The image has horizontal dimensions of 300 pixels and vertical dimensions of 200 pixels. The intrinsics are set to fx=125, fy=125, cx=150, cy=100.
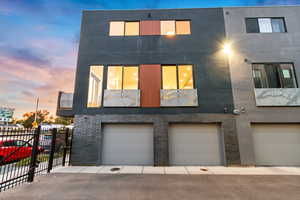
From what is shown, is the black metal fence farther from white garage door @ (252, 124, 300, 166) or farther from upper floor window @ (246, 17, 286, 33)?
upper floor window @ (246, 17, 286, 33)

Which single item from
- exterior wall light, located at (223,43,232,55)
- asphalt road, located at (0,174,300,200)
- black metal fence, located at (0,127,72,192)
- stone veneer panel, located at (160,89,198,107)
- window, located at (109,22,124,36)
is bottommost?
asphalt road, located at (0,174,300,200)

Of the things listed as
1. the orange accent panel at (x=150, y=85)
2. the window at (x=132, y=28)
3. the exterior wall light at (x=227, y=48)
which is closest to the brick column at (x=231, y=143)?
the orange accent panel at (x=150, y=85)

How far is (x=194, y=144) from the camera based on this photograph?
7098mm

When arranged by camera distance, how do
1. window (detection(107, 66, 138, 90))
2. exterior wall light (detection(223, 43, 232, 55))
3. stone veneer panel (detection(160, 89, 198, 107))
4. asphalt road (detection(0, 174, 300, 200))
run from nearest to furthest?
asphalt road (detection(0, 174, 300, 200)), stone veneer panel (detection(160, 89, 198, 107)), window (detection(107, 66, 138, 90)), exterior wall light (detection(223, 43, 232, 55))

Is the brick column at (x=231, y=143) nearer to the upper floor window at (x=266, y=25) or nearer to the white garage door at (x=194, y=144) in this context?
the white garage door at (x=194, y=144)

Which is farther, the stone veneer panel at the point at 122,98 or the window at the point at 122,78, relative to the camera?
the window at the point at 122,78

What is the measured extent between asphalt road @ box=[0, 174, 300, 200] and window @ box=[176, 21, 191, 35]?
8.30 meters

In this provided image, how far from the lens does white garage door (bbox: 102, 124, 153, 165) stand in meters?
7.03

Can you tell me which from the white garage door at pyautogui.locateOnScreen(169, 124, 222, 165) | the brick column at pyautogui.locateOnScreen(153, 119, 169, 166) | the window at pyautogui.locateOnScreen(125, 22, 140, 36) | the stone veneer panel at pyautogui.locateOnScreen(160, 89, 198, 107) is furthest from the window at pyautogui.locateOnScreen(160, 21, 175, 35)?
the white garage door at pyautogui.locateOnScreen(169, 124, 222, 165)

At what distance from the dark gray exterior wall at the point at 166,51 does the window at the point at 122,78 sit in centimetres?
44

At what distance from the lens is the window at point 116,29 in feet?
27.3

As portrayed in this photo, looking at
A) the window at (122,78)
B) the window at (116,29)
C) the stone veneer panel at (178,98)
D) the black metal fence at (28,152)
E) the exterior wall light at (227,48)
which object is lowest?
the black metal fence at (28,152)

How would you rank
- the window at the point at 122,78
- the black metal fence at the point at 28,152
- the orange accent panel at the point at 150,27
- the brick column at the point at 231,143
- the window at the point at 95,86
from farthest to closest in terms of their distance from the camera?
the orange accent panel at the point at 150,27
the window at the point at 122,78
the window at the point at 95,86
the brick column at the point at 231,143
the black metal fence at the point at 28,152

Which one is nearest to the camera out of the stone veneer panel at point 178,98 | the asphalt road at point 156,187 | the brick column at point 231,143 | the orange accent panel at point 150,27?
the asphalt road at point 156,187
